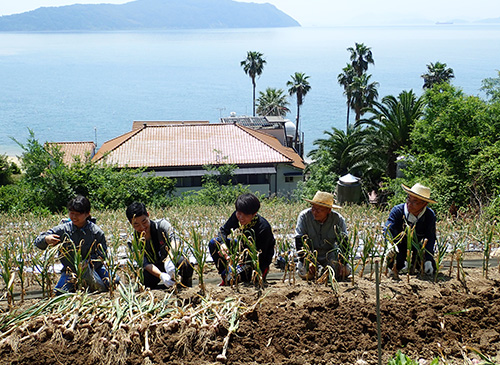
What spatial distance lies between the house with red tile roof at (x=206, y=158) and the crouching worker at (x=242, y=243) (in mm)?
28486

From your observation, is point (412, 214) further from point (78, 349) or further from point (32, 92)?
point (32, 92)

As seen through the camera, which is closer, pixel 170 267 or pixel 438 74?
pixel 170 267

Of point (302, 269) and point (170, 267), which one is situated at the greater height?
point (170, 267)

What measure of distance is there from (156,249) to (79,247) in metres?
0.88

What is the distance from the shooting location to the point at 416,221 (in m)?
5.88

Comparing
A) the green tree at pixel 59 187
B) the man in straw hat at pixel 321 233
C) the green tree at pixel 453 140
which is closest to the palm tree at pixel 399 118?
the green tree at pixel 453 140

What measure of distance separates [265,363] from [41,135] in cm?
10586

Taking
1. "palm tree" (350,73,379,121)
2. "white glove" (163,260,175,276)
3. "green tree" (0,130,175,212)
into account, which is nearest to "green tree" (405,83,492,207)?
"green tree" (0,130,175,212)

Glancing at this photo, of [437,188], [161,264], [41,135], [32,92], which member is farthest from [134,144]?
[32,92]

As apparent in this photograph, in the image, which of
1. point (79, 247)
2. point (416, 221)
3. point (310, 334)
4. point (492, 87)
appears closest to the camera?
point (310, 334)

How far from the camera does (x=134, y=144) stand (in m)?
38.0

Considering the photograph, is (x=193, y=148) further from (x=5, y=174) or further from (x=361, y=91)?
(x=361, y=91)

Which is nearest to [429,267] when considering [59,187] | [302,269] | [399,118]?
[302,269]

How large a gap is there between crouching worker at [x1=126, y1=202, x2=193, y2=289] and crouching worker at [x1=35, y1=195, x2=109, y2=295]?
0.42 m
